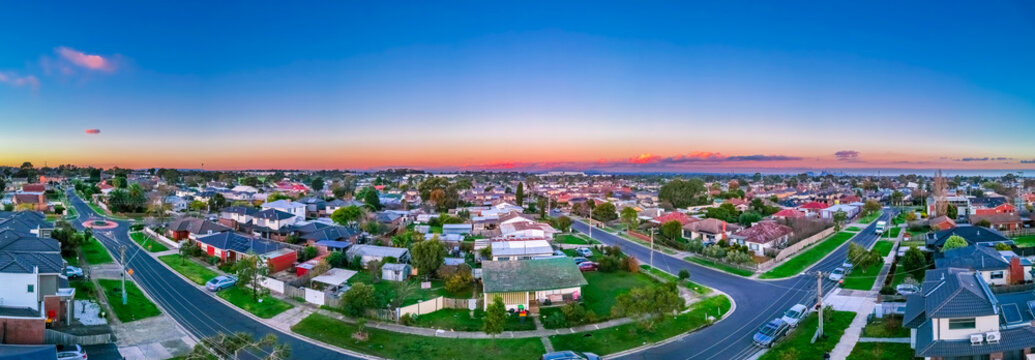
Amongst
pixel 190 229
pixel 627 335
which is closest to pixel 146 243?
A: pixel 190 229

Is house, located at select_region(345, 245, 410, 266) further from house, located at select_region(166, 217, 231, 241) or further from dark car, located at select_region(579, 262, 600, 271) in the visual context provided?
house, located at select_region(166, 217, 231, 241)

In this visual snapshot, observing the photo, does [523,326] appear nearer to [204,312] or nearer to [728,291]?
[728,291]

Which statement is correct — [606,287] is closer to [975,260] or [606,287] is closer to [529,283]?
[529,283]

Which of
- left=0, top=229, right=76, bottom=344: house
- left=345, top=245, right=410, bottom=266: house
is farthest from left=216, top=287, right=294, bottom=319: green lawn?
left=345, top=245, right=410, bottom=266: house

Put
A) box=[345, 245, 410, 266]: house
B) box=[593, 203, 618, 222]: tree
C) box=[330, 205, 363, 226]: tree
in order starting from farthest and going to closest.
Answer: box=[593, 203, 618, 222]: tree → box=[330, 205, 363, 226]: tree → box=[345, 245, 410, 266]: house

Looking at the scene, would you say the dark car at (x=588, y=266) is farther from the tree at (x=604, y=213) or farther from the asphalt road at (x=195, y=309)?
the tree at (x=604, y=213)
